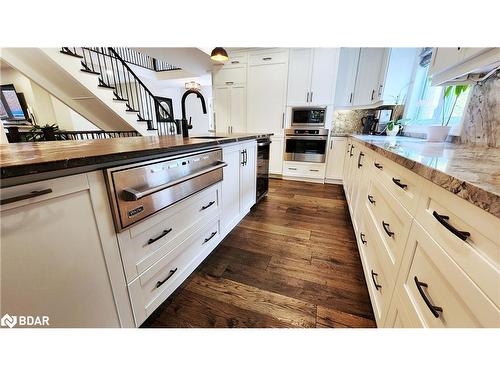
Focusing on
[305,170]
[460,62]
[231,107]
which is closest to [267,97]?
[231,107]

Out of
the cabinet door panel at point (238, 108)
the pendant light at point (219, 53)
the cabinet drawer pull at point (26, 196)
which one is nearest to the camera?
the cabinet drawer pull at point (26, 196)

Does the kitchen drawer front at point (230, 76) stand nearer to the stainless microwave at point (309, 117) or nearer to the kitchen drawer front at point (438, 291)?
the stainless microwave at point (309, 117)

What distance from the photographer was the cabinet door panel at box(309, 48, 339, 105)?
3.18 meters

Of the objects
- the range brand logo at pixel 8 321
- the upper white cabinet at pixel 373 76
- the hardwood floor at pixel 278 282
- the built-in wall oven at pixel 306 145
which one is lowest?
the hardwood floor at pixel 278 282

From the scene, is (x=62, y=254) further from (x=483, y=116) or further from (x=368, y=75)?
(x=368, y=75)

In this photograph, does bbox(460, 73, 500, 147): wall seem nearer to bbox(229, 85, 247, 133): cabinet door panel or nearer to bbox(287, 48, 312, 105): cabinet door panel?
bbox(287, 48, 312, 105): cabinet door panel

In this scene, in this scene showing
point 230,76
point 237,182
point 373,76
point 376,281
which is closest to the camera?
point 376,281

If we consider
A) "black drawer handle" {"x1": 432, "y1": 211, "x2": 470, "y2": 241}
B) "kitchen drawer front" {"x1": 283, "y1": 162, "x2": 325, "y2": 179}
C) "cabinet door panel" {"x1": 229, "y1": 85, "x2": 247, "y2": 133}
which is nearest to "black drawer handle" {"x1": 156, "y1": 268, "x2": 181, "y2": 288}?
"black drawer handle" {"x1": 432, "y1": 211, "x2": 470, "y2": 241}

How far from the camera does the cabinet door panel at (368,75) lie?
2.97 m

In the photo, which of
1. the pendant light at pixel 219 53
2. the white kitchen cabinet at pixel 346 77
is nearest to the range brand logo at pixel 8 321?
the pendant light at pixel 219 53

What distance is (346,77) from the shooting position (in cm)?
337

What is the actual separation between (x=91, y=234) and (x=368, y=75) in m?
3.99
